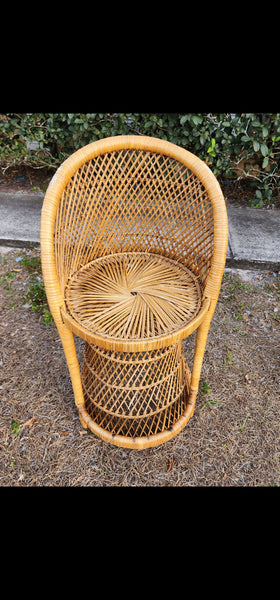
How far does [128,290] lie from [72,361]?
397 mm

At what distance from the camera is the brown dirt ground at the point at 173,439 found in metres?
1.54

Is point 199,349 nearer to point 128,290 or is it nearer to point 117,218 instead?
point 128,290

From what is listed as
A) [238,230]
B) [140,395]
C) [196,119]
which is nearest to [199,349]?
[140,395]

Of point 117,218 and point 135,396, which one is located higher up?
point 117,218

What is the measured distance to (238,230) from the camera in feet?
9.66

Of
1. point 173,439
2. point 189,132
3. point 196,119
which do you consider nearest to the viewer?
point 173,439

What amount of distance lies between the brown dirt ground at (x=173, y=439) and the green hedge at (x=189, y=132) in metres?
1.38

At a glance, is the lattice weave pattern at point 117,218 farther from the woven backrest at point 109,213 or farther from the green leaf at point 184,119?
the green leaf at point 184,119

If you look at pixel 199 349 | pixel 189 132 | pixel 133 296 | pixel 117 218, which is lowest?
pixel 199 349

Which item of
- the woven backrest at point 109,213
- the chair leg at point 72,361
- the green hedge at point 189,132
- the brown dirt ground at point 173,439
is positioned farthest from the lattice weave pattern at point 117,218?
the green hedge at point 189,132

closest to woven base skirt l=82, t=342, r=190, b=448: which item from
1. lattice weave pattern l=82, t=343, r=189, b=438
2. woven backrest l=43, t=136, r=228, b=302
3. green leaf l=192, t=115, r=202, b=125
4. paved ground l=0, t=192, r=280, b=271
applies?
lattice weave pattern l=82, t=343, r=189, b=438

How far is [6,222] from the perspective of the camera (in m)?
3.08

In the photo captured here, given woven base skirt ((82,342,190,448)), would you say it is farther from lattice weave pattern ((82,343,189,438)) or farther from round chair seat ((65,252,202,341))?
round chair seat ((65,252,202,341))

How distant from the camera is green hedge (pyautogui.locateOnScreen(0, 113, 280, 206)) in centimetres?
281
